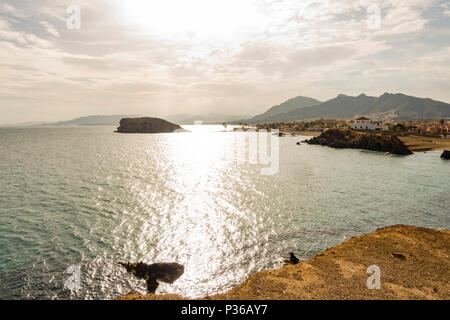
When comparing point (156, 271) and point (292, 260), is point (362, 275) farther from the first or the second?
point (156, 271)

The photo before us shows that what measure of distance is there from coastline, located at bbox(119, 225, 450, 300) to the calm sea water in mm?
4287

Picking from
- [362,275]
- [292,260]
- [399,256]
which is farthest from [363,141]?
[362,275]

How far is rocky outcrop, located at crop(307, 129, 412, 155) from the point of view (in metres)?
109

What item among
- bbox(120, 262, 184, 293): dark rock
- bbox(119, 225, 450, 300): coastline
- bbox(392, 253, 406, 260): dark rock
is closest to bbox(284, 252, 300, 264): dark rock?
bbox(119, 225, 450, 300): coastline

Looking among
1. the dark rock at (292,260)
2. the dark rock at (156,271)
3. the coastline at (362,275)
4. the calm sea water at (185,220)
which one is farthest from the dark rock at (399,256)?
the dark rock at (156,271)

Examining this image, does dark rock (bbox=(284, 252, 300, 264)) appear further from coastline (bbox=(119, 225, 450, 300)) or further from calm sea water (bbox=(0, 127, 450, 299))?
coastline (bbox=(119, 225, 450, 300))

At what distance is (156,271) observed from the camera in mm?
23141

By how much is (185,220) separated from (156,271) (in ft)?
41.0

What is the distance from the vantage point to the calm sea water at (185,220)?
22875 mm

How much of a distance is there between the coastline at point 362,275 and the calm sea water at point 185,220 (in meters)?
4.29

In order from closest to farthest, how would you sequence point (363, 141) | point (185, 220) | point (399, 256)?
point (399, 256), point (185, 220), point (363, 141)
